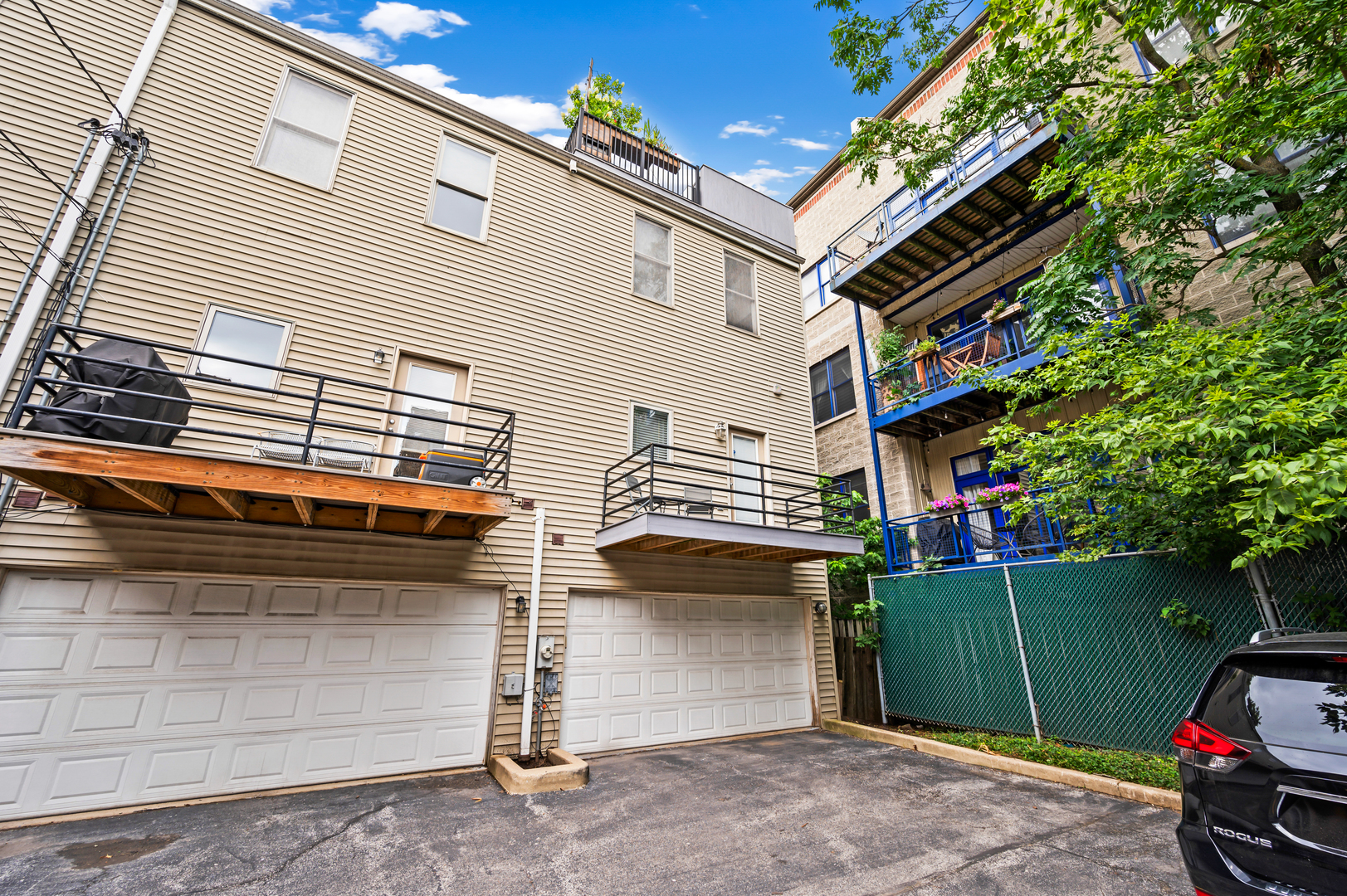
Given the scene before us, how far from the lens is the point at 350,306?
661 centimetres

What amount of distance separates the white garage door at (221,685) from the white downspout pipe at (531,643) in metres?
0.44

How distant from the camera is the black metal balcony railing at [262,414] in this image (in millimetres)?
4227

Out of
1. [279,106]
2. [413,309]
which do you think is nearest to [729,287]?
[413,309]

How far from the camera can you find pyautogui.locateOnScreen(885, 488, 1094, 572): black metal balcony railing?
7.52 m

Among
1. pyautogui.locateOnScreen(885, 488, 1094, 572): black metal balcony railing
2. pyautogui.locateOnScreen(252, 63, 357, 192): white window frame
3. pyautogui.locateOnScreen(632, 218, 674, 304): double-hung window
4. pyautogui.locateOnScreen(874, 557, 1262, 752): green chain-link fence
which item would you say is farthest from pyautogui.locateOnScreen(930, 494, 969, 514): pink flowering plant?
pyautogui.locateOnScreen(252, 63, 357, 192): white window frame

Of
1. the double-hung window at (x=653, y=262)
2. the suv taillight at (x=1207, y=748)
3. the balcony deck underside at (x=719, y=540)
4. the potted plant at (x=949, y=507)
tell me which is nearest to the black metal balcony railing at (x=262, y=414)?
the balcony deck underside at (x=719, y=540)

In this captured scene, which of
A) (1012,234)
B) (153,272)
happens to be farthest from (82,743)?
(1012,234)

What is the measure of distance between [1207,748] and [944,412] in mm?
8031

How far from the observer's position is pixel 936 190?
1040 centimetres

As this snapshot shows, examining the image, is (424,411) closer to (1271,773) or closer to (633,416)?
(633,416)

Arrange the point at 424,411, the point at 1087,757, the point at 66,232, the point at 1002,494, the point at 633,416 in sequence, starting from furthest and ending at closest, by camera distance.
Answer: the point at 633,416
the point at 1002,494
the point at 424,411
the point at 1087,757
the point at 66,232

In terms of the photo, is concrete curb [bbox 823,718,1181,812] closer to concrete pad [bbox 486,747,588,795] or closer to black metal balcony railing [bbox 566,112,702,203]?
concrete pad [bbox 486,747,588,795]

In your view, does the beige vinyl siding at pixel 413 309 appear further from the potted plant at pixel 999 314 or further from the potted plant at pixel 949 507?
the potted plant at pixel 999 314

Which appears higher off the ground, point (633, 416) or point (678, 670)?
point (633, 416)
